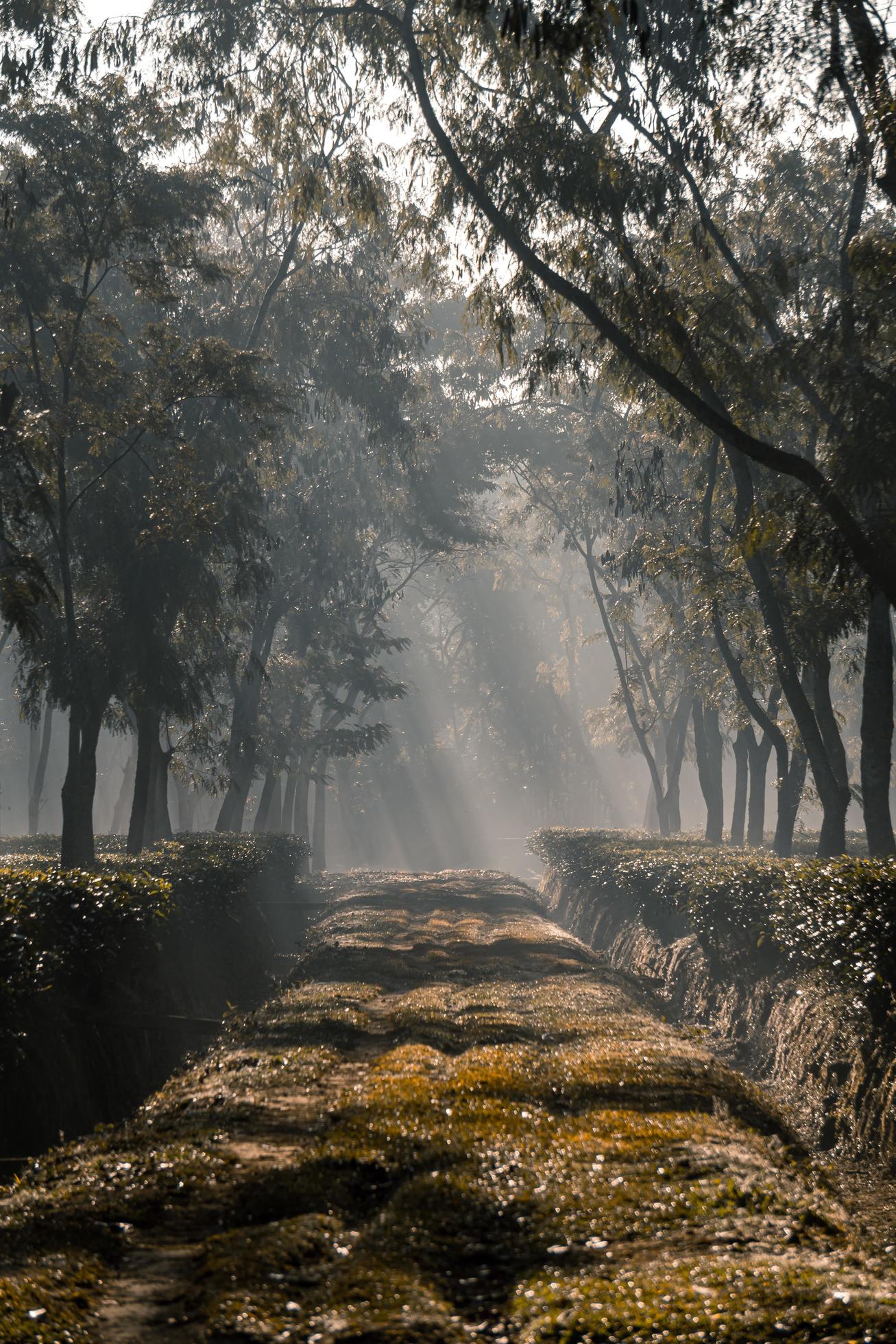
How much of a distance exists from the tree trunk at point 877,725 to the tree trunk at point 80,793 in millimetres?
12585

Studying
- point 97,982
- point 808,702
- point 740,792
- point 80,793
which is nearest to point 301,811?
point 740,792

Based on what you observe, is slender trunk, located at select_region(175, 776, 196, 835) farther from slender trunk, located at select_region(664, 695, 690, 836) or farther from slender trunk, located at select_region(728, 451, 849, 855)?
slender trunk, located at select_region(728, 451, 849, 855)

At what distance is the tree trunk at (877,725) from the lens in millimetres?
16375

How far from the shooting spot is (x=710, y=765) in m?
40.2

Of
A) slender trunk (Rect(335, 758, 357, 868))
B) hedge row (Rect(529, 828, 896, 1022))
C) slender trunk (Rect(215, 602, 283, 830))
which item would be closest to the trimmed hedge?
hedge row (Rect(529, 828, 896, 1022))

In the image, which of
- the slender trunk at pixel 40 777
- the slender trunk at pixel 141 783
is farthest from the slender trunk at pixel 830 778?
the slender trunk at pixel 40 777

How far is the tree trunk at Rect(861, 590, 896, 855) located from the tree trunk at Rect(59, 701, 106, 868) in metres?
12.6

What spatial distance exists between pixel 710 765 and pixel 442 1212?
1388 inches

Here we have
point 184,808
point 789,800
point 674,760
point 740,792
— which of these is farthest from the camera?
Result: point 184,808

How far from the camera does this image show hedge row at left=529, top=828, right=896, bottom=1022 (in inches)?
392

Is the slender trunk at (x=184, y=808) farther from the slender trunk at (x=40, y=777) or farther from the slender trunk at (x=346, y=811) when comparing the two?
the slender trunk at (x=346, y=811)

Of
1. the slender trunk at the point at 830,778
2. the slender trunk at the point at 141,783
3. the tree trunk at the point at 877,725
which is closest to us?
the tree trunk at the point at 877,725

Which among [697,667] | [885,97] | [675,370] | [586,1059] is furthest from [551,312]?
[697,667]

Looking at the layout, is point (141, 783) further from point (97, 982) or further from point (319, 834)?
point (319, 834)
